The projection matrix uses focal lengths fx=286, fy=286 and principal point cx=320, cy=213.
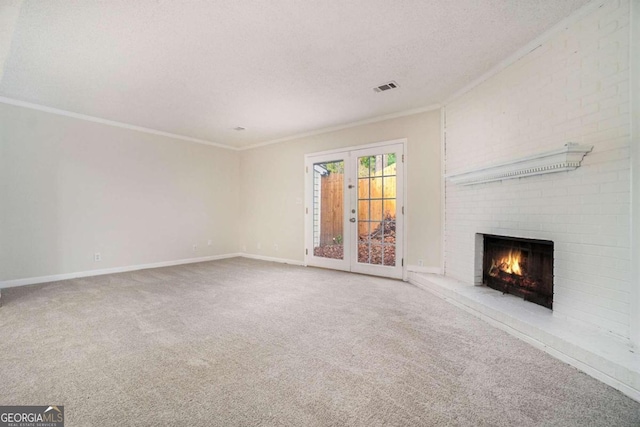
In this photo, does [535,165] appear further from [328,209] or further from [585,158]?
[328,209]

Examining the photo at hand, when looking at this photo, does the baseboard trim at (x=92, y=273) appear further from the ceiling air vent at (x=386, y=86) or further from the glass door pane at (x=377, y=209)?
the ceiling air vent at (x=386, y=86)

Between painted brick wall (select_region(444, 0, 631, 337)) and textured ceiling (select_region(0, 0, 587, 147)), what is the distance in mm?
295

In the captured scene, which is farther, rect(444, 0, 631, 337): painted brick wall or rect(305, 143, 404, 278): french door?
rect(305, 143, 404, 278): french door

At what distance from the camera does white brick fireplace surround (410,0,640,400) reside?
6.74 feet

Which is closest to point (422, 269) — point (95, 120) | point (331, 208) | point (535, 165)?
point (331, 208)

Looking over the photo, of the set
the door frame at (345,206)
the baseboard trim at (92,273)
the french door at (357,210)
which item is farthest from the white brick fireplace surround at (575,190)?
the baseboard trim at (92,273)

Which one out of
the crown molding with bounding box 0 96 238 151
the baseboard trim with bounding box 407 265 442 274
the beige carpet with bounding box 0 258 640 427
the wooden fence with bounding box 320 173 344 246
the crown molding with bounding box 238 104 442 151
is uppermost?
the crown molding with bounding box 238 104 442 151

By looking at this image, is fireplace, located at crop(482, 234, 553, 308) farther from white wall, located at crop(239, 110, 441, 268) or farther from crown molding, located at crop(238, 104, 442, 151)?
crown molding, located at crop(238, 104, 442, 151)

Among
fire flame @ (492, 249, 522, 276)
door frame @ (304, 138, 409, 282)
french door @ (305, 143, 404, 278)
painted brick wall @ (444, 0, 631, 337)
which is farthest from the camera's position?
french door @ (305, 143, 404, 278)

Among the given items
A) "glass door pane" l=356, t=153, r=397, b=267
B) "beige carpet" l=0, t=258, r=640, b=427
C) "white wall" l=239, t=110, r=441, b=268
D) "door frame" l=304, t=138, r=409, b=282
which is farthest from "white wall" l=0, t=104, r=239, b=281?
"glass door pane" l=356, t=153, r=397, b=267

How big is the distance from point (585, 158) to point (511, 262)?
54.7 inches

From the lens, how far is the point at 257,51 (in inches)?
114

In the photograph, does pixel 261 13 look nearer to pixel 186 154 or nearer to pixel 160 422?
pixel 160 422

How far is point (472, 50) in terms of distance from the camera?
2.93m
